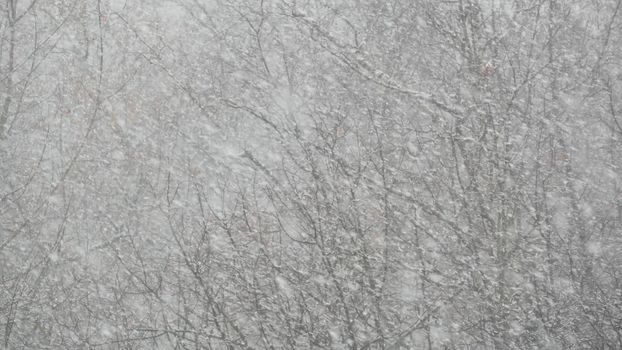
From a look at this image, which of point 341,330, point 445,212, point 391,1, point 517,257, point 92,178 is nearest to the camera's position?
point 341,330

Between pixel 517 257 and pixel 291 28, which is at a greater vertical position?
pixel 291 28

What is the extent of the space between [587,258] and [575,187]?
1711 millimetres

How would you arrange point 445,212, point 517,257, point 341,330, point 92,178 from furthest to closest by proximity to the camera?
point 92,178
point 445,212
point 517,257
point 341,330

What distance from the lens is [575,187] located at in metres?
7.62

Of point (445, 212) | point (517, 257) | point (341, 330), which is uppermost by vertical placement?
point (445, 212)

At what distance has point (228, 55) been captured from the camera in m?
7.86

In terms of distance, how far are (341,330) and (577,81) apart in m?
4.13

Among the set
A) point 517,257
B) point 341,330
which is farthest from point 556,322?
point 341,330

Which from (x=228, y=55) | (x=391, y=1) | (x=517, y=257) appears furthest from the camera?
(x=228, y=55)

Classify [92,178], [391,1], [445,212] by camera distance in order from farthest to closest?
[92,178], [391,1], [445,212]

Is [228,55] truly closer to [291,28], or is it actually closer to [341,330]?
[291,28]

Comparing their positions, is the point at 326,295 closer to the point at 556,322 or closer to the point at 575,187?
the point at 556,322

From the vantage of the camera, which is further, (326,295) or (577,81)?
(577,81)

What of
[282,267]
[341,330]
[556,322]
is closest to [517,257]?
[556,322]
